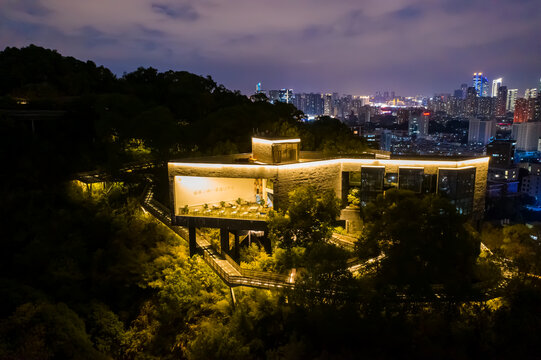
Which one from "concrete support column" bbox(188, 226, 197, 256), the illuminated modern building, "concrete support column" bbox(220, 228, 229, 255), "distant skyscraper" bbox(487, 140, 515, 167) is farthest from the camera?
"distant skyscraper" bbox(487, 140, 515, 167)

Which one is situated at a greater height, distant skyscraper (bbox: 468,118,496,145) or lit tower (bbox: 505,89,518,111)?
lit tower (bbox: 505,89,518,111)

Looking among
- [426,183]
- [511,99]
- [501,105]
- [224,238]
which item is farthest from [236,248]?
[511,99]

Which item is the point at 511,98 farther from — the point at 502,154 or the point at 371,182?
the point at 371,182

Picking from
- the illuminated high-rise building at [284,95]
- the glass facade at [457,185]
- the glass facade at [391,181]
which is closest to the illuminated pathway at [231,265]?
the glass facade at [391,181]

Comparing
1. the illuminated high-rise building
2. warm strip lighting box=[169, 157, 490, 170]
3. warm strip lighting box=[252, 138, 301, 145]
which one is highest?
the illuminated high-rise building

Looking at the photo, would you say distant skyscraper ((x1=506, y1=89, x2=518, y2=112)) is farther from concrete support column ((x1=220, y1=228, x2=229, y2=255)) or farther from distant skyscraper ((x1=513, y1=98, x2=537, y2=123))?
concrete support column ((x1=220, y1=228, x2=229, y2=255))

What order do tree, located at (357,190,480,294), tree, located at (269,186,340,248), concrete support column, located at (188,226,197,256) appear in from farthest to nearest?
1. concrete support column, located at (188,226,197,256)
2. tree, located at (269,186,340,248)
3. tree, located at (357,190,480,294)

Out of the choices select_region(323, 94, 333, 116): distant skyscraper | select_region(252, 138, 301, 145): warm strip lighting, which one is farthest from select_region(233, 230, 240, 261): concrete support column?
select_region(323, 94, 333, 116): distant skyscraper

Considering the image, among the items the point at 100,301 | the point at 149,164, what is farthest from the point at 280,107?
the point at 100,301

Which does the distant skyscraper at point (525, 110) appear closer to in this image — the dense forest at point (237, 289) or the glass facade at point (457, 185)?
the dense forest at point (237, 289)
